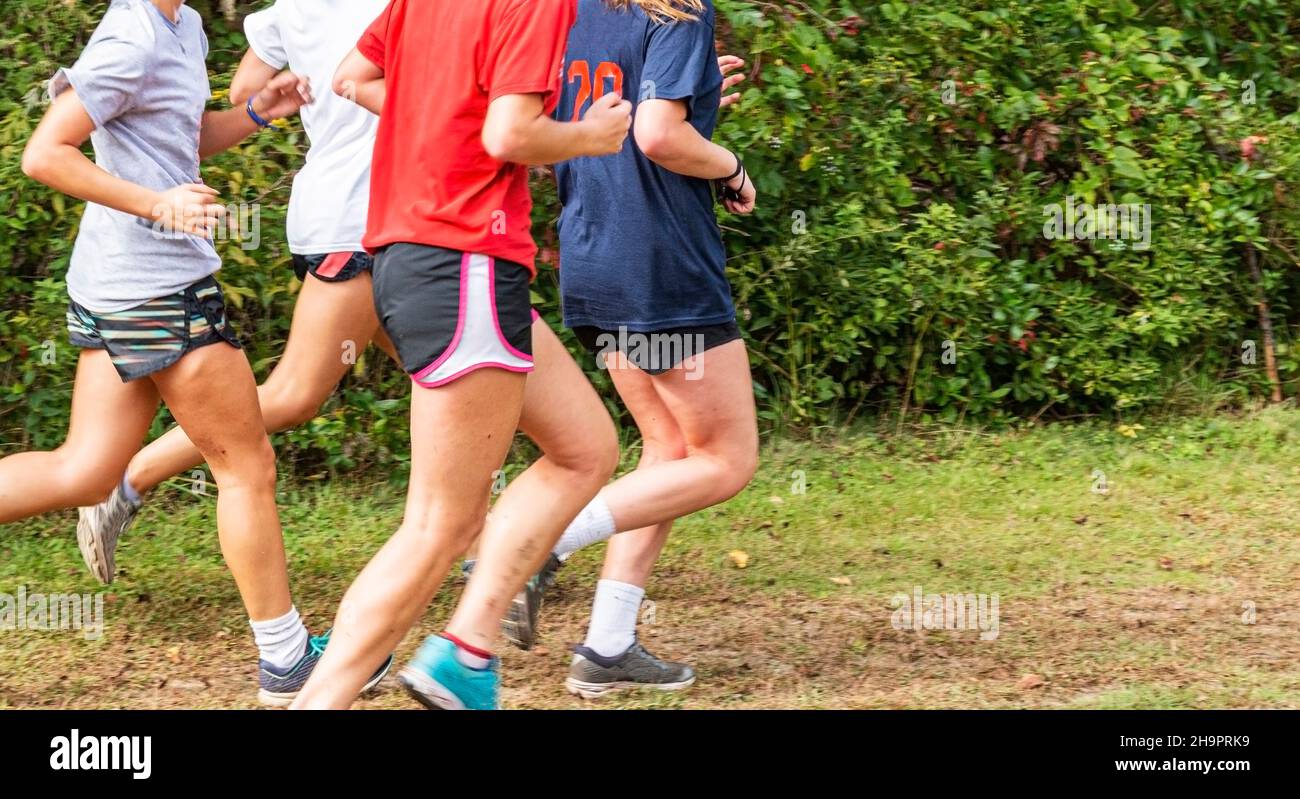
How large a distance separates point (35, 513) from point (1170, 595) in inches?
136

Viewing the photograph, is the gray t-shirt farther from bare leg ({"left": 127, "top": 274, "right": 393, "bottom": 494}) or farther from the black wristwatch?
the black wristwatch

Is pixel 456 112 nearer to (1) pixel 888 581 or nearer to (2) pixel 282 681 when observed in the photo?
(2) pixel 282 681

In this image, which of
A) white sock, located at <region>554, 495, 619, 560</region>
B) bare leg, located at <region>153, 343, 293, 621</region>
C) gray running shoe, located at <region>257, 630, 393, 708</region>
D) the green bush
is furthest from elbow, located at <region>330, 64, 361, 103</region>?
the green bush

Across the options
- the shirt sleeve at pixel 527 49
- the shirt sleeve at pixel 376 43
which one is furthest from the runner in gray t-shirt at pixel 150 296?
the shirt sleeve at pixel 527 49

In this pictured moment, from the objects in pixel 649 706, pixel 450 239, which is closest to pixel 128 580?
pixel 649 706

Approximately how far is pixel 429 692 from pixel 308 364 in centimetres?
142

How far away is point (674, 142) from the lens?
12.5ft

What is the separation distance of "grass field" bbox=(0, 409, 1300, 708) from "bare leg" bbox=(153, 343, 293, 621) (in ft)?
1.39

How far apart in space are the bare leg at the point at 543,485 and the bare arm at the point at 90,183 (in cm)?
84

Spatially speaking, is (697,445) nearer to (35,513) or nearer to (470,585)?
(470,585)

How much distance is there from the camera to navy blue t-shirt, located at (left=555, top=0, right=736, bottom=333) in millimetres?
3939

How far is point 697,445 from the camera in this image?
4223mm

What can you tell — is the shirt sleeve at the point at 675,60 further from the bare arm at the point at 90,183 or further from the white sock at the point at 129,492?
the white sock at the point at 129,492

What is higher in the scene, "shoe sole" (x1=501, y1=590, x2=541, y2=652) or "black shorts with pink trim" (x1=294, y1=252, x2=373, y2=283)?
"black shorts with pink trim" (x1=294, y1=252, x2=373, y2=283)
